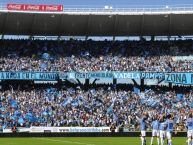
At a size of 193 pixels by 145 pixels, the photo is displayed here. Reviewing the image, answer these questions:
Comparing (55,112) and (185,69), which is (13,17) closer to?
(55,112)

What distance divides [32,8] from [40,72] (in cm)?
753

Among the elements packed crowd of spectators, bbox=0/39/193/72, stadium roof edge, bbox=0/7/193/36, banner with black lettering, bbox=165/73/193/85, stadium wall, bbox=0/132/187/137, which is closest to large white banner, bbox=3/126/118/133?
stadium wall, bbox=0/132/187/137

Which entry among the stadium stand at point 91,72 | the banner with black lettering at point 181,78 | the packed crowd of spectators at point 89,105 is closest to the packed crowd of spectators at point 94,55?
the stadium stand at point 91,72

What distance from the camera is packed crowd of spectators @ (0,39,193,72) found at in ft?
194

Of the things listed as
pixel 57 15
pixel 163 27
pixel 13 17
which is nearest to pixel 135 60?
pixel 163 27

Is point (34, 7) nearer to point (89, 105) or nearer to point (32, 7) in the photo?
point (32, 7)

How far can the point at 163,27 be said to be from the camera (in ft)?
204

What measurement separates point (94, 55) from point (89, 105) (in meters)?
9.85

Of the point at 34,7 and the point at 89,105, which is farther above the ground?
the point at 34,7

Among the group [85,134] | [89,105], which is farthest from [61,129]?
[89,105]

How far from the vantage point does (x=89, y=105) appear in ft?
178

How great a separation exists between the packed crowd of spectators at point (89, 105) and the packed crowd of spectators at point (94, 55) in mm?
2604

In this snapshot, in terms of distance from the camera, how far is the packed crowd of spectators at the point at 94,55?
59031 mm

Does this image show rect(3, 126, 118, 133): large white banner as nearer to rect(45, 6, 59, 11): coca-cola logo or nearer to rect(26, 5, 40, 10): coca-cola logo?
rect(45, 6, 59, 11): coca-cola logo
